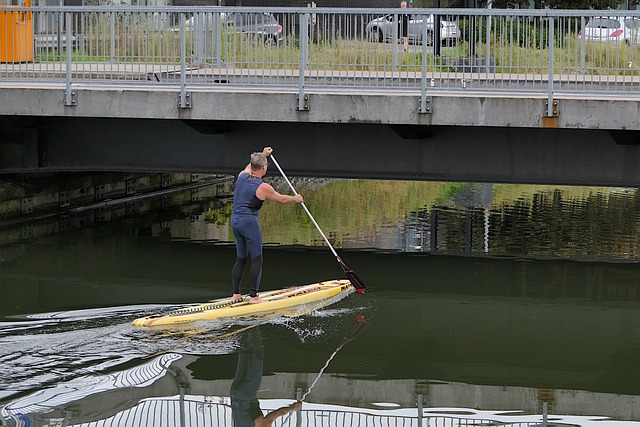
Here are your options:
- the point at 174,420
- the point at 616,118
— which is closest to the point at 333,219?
the point at 616,118

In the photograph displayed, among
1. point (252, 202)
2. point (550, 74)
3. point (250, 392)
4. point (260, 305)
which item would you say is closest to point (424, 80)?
point (550, 74)

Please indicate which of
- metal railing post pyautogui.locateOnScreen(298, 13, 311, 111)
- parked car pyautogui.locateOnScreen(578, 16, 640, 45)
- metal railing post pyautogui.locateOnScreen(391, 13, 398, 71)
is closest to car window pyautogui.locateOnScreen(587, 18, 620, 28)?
parked car pyautogui.locateOnScreen(578, 16, 640, 45)

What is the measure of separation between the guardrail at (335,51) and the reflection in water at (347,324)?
9.57 feet

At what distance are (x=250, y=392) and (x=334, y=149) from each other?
7.47m

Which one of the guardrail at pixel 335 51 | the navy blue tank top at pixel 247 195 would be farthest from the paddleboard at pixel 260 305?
the guardrail at pixel 335 51

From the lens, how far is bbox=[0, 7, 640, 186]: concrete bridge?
16.4m

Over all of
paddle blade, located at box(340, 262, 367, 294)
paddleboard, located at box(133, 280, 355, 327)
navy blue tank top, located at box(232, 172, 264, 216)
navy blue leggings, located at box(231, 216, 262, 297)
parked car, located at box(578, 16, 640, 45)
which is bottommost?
paddleboard, located at box(133, 280, 355, 327)

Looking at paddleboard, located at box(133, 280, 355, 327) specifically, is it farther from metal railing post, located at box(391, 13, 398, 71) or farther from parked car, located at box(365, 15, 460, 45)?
parked car, located at box(365, 15, 460, 45)

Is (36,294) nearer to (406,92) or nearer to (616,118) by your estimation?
(406,92)

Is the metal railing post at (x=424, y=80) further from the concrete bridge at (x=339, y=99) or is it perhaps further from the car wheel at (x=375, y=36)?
→ the car wheel at (x=375, y=36)

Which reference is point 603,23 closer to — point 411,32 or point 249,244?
point 411,32

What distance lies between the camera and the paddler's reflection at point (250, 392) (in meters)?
10.1

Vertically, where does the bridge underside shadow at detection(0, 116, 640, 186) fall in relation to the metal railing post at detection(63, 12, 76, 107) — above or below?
below

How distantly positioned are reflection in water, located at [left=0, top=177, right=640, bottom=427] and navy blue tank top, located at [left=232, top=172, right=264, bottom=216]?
54.1 inches
